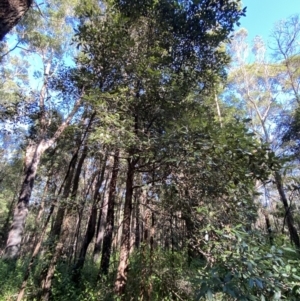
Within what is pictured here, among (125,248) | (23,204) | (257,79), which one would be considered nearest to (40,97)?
(23,204)

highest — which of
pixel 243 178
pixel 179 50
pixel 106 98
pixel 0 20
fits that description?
pixel 179 50

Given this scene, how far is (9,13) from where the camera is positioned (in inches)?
79.5

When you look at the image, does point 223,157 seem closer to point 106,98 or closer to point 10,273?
point 106,98

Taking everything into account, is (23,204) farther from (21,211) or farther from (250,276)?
(250,276)

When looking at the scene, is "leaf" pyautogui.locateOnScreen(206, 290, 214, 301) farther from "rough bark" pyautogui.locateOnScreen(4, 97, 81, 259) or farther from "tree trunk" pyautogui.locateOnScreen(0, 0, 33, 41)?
"rough bark" pyautogui.locateOnScreen(4, 97, 81, 259)

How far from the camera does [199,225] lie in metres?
3.58

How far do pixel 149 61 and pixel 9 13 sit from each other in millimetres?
2569

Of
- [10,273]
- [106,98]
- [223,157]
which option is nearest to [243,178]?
[223,157]

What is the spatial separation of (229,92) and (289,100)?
3.85 m

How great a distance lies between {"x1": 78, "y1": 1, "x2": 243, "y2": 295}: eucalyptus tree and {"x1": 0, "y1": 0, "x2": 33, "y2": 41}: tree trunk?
2.05 metres

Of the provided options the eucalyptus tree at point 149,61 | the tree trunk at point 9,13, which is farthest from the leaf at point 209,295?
the tree trunk at point 9,13

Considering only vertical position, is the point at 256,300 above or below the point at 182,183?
below

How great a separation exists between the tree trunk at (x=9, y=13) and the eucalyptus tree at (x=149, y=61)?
2047mm

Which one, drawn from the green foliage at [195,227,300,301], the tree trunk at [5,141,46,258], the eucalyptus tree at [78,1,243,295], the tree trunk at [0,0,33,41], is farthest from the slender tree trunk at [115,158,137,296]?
the tree trunk at [5,141,46,258]
